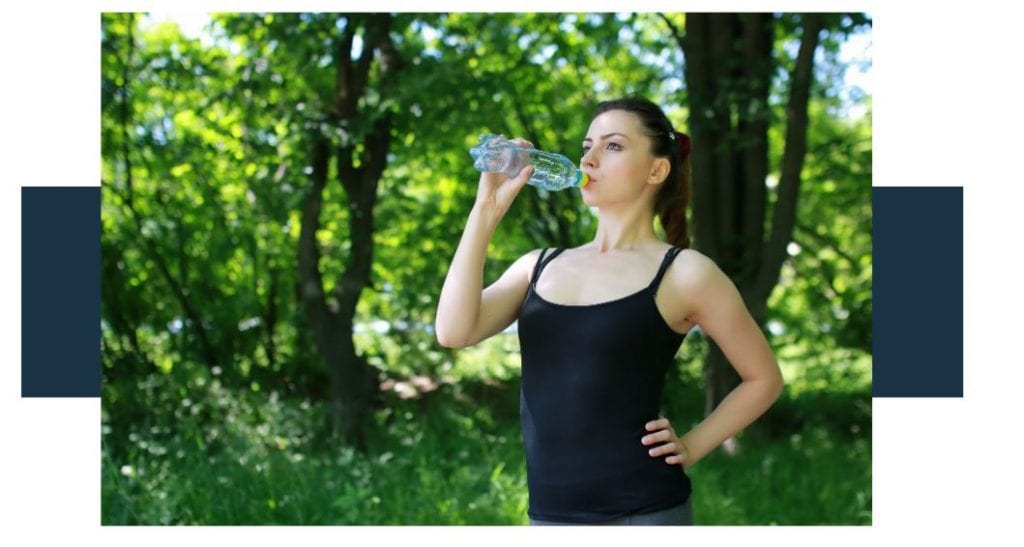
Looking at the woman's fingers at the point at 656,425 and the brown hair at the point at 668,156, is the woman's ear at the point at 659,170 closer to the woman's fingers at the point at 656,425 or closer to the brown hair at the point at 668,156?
the brown hair at the point at 668,156

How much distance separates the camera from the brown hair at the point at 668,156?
2227 mm

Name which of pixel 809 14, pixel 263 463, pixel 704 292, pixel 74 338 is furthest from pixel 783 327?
pixel 704 292

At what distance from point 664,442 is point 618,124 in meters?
0.62

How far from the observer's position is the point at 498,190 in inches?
84.2

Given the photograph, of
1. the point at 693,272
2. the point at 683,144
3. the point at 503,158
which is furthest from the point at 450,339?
the point at 683,144

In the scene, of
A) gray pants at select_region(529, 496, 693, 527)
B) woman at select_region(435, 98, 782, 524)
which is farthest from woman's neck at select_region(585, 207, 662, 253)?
gray pants at select_region(529, 496, 693, 527)

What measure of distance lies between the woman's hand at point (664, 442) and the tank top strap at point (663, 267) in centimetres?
25

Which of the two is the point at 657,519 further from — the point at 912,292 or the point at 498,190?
the point at 912,292

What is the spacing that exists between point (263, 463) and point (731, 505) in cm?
207

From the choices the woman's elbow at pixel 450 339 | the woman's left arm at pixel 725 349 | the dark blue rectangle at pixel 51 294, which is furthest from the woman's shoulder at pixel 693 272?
the dark blue rectangle at pixel 51 294

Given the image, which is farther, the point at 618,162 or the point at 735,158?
the point at 735,158

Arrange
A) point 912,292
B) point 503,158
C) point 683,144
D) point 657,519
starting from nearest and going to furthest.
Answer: point 657,519 < point 503,158 < point 683,144 < point 912,292

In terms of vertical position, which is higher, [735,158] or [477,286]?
[735,158]

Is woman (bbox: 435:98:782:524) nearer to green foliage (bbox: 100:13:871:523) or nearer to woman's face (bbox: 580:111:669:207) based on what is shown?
woman's face (bbox: 580:111:669:207)
